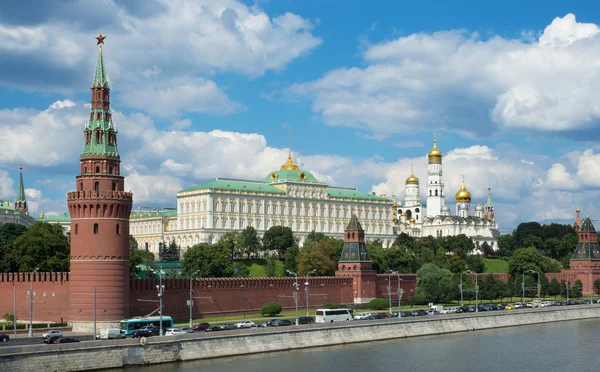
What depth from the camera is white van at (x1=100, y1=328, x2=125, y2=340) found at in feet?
213

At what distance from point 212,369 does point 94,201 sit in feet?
70.0

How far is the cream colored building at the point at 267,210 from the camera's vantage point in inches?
6673

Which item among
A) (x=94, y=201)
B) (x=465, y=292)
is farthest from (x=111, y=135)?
(x=465, y=292)

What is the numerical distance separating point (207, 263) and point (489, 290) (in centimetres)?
3424

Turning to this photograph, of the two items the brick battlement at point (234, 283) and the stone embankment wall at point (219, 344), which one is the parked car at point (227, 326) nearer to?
the stone embankment wall at point (219, 344)

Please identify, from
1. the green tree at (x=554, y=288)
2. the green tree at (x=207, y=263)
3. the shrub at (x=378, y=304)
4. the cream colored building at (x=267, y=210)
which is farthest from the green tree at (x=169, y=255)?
the green tree at (x=554, y=288)

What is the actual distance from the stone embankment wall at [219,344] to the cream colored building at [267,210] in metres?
89.0

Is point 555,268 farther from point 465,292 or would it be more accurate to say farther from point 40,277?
point 40,277

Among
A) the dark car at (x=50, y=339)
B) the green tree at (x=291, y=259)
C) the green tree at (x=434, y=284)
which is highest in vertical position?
the green tree at (x=291, y=259)

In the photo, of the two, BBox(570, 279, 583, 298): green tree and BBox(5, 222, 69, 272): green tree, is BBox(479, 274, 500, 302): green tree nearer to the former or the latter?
BBox(570, 279, 583, 298): green tree

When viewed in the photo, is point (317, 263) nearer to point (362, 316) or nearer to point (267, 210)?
point (362, 316)

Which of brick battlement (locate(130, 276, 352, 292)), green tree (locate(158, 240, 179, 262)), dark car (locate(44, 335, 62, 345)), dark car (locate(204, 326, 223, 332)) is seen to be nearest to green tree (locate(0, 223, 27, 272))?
brick battlement (locate(130, 276, 352, 292))

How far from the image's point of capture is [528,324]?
89.1 m

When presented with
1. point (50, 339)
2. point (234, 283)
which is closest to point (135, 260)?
point (234, 283)
